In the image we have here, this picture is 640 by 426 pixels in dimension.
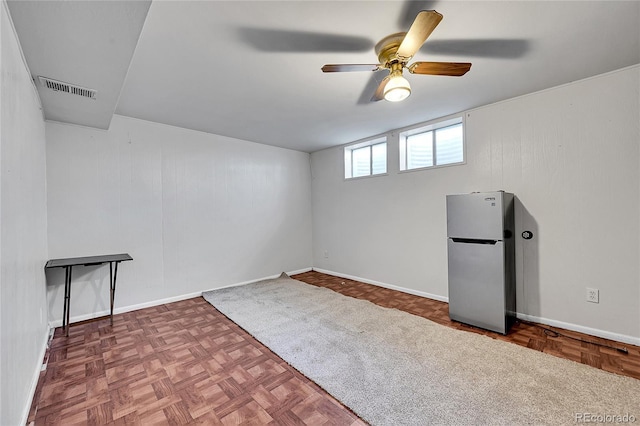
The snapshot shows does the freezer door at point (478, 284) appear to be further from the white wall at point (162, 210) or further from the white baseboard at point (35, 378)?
the white baseboard at point (35, 378)

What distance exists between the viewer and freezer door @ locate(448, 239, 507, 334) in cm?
262

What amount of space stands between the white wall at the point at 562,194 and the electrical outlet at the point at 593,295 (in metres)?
0.03

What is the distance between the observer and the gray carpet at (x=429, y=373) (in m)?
1.60

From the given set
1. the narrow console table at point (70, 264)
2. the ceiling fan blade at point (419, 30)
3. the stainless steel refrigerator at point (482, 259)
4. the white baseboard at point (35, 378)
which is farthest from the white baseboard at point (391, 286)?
the white baseboard at point (35, 378)

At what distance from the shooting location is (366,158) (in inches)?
186

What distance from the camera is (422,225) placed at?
3744 mm

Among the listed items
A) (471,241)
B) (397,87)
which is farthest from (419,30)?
(471,241)

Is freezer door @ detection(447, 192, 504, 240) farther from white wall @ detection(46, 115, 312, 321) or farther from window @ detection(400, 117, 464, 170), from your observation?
white wall @ detection(46, 115, 312, 321)

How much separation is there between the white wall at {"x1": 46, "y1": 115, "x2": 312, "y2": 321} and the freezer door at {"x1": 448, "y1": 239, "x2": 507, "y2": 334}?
3025 millimetres

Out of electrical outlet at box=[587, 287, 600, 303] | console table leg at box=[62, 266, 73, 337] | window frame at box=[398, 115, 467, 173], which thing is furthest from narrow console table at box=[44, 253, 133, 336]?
electrical outlet at box=[587, 287, 600, 303]

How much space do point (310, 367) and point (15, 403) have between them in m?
1.69

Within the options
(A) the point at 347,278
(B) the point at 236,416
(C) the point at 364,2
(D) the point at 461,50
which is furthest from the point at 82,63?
(A) the point at 347,278

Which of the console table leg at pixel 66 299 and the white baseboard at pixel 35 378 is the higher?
the console table leg at pixel 66 299

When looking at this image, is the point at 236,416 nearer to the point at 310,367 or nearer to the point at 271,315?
the point at 310,367
